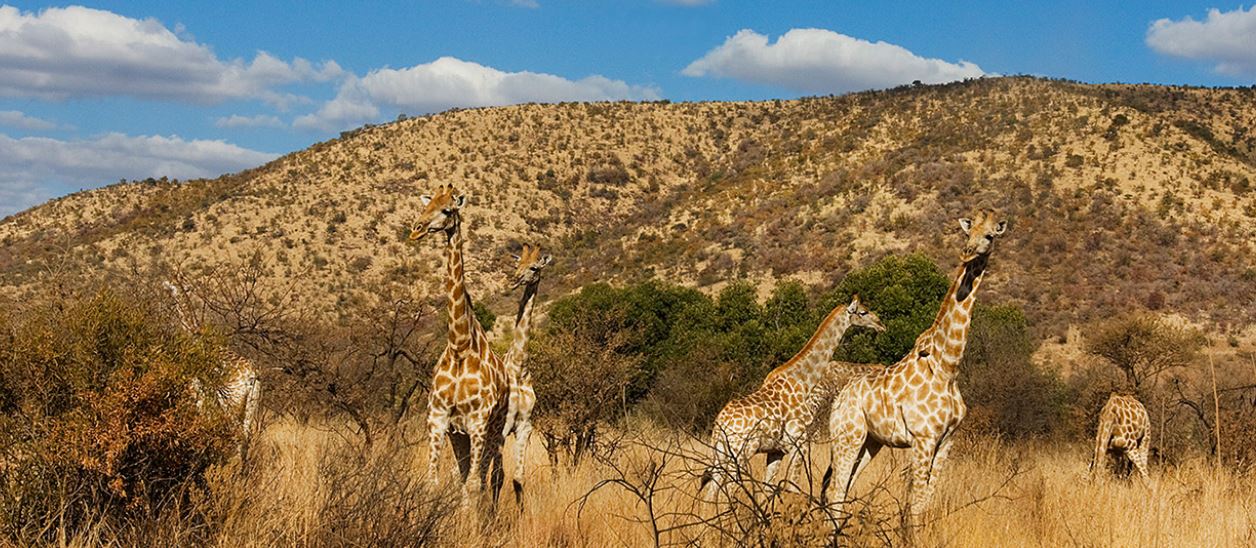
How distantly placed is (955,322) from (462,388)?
3.85 m

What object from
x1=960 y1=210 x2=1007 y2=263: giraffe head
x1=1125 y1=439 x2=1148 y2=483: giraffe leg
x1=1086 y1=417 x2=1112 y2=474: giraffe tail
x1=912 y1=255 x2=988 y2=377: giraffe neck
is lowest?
x1=1125 y1=439 x2=1148 y2=483: giraffe leg

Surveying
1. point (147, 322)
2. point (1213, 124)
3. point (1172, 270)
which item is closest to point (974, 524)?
point (147, 322)

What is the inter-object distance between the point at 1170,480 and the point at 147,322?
9624 mm

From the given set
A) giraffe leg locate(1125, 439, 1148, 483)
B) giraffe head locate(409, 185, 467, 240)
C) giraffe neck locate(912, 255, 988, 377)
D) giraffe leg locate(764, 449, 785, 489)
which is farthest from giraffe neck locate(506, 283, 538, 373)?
giraffe leg locate(1125, 439, 1148, 483)

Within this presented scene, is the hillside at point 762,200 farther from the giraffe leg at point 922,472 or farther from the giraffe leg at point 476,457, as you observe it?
the giraffe leg at point 922,472

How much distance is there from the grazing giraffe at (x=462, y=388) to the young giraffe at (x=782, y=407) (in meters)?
1.78

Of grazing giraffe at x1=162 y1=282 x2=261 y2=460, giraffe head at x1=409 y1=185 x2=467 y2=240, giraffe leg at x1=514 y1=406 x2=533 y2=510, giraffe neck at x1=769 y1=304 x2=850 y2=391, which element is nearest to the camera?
giraffe head at x1=409 y1=185 x2=467 y2=240

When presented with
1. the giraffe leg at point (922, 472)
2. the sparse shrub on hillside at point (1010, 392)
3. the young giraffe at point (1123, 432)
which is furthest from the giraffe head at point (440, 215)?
the sparse shrub on hillside at point (1010, 392)

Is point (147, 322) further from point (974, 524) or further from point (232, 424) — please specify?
point (974, 524)

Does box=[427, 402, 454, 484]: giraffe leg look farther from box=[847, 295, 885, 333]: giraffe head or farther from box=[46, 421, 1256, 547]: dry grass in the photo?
box=[847, 295, 885, 333]: giraffe head

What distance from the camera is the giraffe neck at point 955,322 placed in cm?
809

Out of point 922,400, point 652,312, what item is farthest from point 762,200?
point 922,400

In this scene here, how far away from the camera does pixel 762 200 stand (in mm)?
50062

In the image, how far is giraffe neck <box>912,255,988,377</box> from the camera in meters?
8.09
